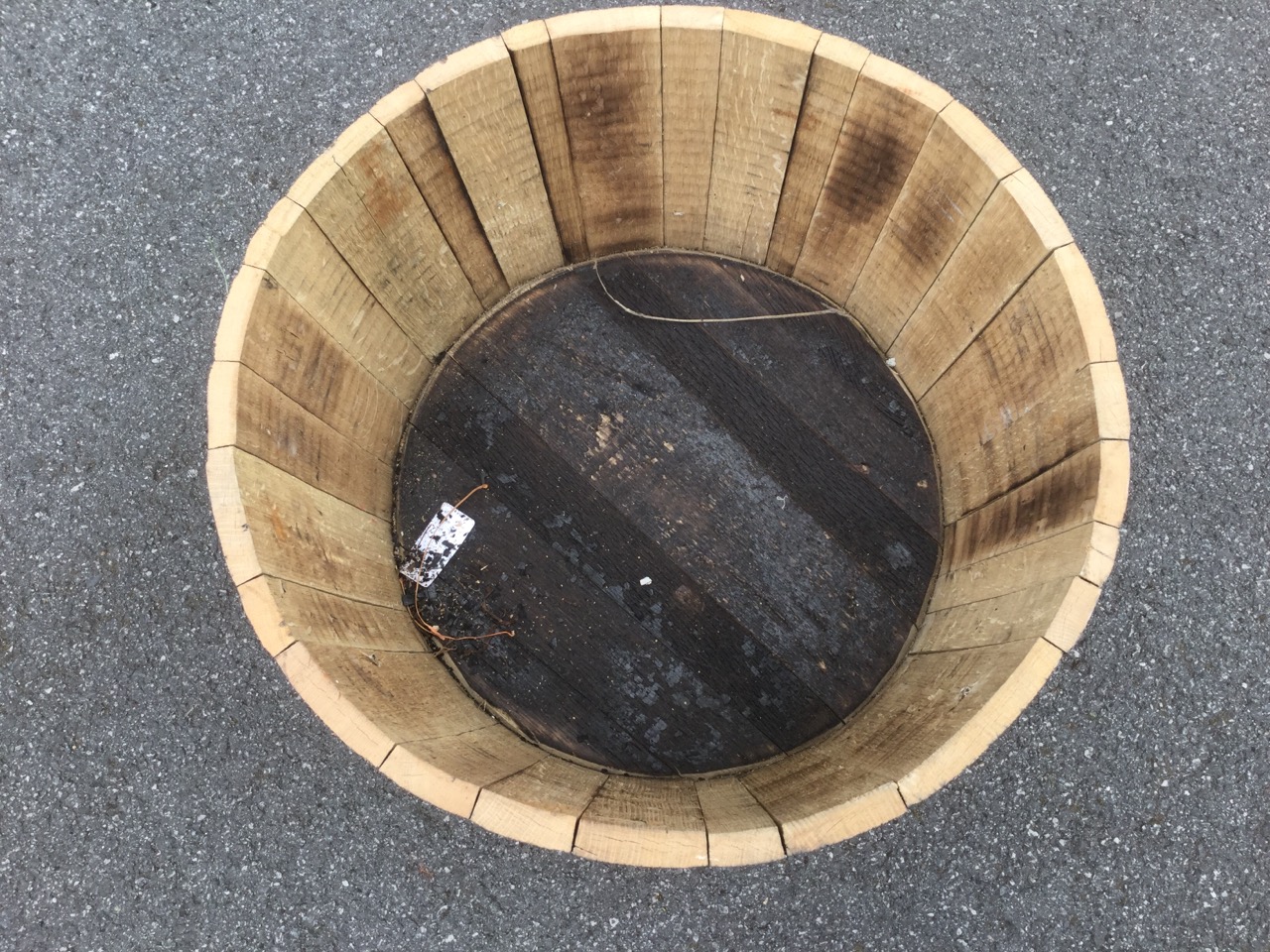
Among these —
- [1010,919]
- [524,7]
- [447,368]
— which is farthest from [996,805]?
[524,7]

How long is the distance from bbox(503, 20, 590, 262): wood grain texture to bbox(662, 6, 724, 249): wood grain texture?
0.55 feet

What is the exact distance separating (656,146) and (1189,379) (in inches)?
50.7

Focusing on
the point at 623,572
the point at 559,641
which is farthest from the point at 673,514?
the point at 559,641

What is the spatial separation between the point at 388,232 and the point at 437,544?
55 centimetres

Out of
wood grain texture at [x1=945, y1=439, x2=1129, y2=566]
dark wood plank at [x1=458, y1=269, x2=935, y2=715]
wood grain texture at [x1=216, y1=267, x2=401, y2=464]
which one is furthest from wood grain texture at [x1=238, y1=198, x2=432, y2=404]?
wood grain texture at [x1=945, y1=439, x2=1129, y2=566]

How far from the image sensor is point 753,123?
4.64ft

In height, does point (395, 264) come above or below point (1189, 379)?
above

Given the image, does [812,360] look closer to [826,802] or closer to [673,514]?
[673,514]

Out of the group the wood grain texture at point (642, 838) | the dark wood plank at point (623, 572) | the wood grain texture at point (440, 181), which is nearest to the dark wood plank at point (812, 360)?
the wood grain texture at point (440, 181)

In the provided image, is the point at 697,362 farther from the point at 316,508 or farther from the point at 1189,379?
the point at 1189,379

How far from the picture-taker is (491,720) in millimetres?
1469

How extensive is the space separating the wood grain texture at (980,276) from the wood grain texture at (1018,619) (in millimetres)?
416

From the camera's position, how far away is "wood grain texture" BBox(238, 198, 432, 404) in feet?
3.83

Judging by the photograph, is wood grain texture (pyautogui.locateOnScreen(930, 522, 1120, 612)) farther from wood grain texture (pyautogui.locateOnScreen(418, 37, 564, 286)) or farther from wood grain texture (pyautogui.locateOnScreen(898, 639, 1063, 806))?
wood grain texture (pyautogui.locateOnScreen(418, 37, 564, 286))
